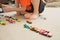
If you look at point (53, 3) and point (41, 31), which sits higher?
point (53, 3)

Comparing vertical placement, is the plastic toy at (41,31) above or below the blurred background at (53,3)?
below

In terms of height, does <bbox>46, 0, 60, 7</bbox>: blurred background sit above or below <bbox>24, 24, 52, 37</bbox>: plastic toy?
Answer: above

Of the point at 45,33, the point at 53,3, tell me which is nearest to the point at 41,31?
the point at 45,33

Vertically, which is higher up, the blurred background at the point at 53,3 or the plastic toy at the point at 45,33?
the blurred background at the point at 53,3

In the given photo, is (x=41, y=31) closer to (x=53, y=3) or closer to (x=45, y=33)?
(x=45, y=33)

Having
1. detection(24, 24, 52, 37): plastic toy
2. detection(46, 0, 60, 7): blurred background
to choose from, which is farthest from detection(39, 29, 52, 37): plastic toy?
detection(46, 0, 60, 7): blurred background

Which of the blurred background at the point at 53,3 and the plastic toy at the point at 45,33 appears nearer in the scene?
the plastic toy at the point at 45,33

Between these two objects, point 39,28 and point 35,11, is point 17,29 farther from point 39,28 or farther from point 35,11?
point 35,11

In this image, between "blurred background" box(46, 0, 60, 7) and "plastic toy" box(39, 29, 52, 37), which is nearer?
"plastic toy" box(39, 29, 52, 37)

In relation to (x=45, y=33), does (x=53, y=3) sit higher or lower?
higher

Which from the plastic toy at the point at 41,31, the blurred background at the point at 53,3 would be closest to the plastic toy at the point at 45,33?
the plastic toy at the point at 41,31

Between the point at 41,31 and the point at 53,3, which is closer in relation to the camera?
the point at 41,31

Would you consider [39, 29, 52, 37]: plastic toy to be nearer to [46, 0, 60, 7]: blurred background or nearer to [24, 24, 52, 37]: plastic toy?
[24, 24, 52, 37]: plastic toy

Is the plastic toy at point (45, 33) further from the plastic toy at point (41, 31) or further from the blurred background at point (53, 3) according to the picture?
the blurred background at point (53, 3)
